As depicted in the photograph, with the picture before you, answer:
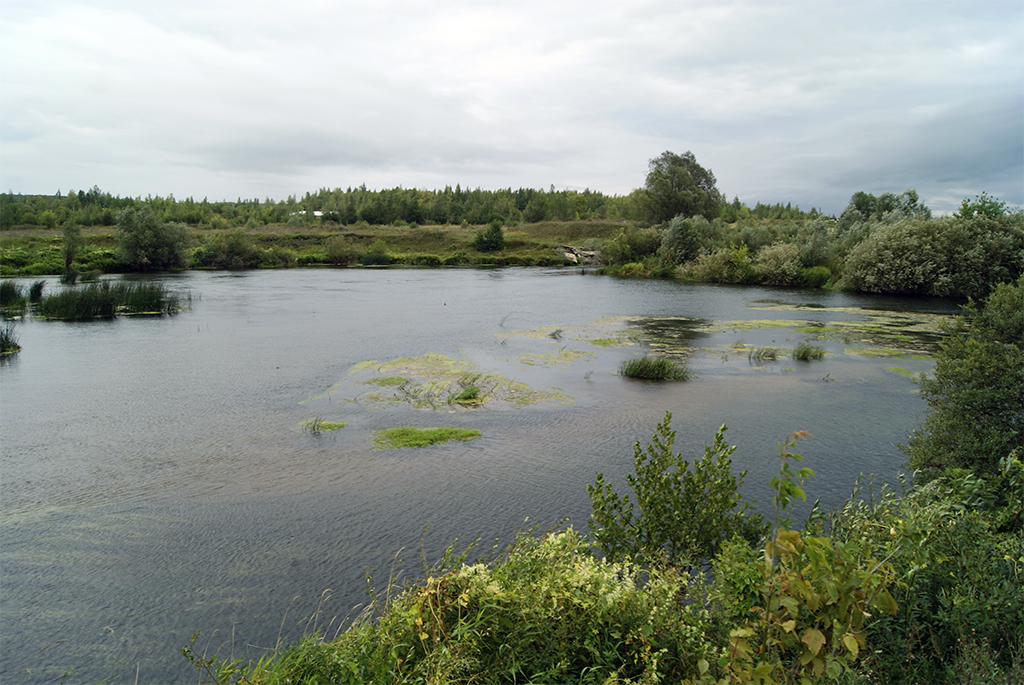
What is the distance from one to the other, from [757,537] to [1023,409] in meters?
3.75

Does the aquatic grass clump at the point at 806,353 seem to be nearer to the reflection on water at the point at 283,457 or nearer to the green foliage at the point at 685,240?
the reflection on water at the point at 283,457

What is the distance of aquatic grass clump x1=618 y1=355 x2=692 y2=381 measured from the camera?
1532 cm

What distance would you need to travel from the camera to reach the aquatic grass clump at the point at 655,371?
50.3 ft

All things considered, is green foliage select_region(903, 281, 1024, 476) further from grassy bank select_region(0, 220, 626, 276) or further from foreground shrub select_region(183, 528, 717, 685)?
grassy bank select_region(0, 220, 626, 276)

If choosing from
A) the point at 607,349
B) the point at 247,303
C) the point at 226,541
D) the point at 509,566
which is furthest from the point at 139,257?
the point at 509,566

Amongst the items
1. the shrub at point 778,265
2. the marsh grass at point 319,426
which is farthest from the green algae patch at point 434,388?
the shrub at point 778,265

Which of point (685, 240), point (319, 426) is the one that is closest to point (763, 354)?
point (319, 426)

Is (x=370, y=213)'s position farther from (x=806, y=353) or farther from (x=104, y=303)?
(x=806, y=353)

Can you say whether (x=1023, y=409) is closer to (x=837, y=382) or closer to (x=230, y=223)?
(x=837, y=382)

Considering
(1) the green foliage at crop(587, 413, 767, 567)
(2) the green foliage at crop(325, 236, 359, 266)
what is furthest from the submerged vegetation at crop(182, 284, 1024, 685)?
(2) the green foliage at crop(325, 236, 359, 266)

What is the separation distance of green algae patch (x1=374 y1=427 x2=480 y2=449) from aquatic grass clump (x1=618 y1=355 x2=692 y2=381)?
584 cm

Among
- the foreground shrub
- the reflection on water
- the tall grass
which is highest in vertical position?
the tall grass

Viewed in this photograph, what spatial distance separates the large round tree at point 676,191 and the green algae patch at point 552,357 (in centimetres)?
4681

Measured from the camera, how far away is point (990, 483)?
589 cm
